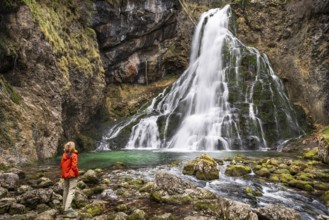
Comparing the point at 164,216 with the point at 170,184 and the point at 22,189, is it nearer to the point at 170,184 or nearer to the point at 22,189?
the point at 170,184

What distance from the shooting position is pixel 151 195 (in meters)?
10.3

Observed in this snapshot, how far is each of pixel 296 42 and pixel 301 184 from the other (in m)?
26.5

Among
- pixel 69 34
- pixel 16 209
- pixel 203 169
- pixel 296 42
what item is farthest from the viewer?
pixel 296 42

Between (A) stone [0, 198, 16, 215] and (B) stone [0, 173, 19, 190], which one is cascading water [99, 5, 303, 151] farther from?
(A) stone [0, 198, 16, 215]

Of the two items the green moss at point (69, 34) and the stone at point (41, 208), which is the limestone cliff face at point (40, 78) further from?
the stone at point (41, 208)

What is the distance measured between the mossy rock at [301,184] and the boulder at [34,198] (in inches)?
371

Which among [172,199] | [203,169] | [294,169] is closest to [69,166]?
[172,199]

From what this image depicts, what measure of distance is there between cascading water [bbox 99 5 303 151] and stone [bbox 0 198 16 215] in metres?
19.7

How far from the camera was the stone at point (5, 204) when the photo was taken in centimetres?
860

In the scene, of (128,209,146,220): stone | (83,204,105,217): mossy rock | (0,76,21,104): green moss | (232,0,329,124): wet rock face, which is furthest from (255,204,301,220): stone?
(232,0,329,124): wet rock face

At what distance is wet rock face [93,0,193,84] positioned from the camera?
36.4 metres

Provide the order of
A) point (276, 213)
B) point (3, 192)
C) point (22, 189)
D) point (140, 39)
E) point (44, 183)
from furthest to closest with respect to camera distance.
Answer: point (140, 39)
point (44, 183)
point (22, 189)
point (3, 192)
point (276, 213)

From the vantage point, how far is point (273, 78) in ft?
109

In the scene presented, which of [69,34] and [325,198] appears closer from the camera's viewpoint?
[325,198]
